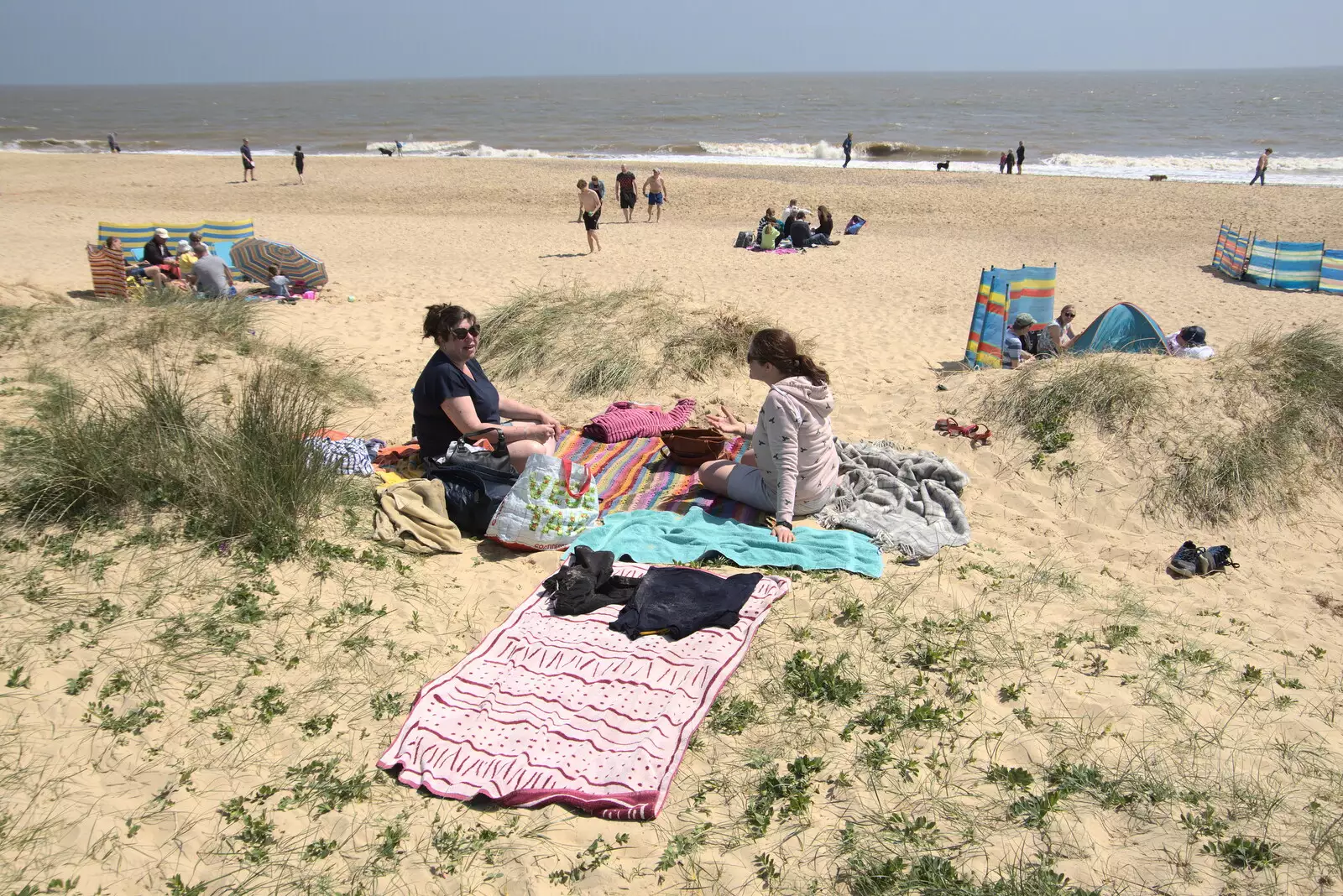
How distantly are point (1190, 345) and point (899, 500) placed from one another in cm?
473

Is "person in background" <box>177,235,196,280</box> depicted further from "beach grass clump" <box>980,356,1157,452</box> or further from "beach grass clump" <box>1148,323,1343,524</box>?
"beach grass clump" <box>1148,323,1343,524</box>

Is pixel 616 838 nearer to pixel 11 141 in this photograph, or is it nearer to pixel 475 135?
pixel 475 135

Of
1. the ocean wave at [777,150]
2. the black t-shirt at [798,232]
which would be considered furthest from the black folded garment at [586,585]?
the ocean wave at [777,150]

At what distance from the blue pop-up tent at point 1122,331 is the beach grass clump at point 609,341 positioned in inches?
126

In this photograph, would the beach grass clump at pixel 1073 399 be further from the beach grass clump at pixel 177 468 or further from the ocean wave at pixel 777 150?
the ocean wave at pixel 777 150

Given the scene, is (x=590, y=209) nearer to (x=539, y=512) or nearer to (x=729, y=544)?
(x=539, y=512)

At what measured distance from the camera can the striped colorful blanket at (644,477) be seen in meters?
5.31

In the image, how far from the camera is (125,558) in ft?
13.1

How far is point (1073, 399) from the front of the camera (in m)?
6.29

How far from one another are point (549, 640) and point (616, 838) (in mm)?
1141

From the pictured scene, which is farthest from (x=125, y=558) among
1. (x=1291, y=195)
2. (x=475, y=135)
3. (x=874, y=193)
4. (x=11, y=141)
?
(x=11, y=141)

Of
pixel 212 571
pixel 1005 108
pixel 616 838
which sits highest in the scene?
pixel 1005 108

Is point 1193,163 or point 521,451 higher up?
point 1193,163

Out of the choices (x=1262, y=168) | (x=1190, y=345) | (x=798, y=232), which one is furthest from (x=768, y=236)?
(x=1262, y=168)
